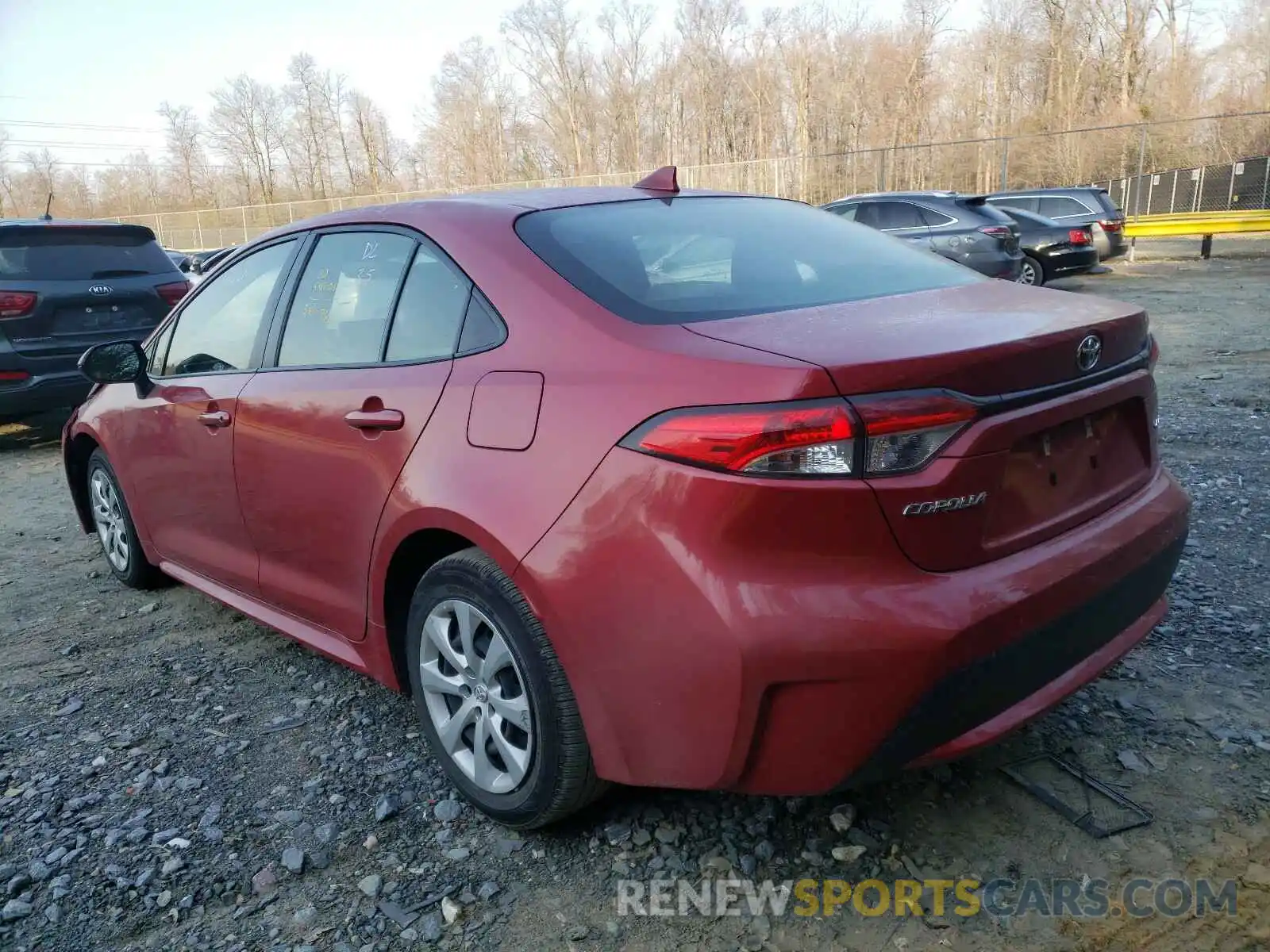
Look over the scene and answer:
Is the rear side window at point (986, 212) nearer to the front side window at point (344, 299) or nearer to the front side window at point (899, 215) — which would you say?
the front side window at point (899, 215)

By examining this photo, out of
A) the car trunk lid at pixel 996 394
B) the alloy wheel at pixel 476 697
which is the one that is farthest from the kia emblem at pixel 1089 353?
the alloy wheel at pixel 476 697

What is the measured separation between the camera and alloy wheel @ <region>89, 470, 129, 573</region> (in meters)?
4.33

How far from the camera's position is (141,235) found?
8.20 metres

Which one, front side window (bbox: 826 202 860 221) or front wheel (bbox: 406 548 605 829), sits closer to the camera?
front wheel (bbox: 406 548 605 829)

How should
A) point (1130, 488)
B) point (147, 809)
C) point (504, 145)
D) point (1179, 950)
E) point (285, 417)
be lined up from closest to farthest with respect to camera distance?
point (1179, 950) < point (1130, 488) < point (147, 809) < point (285, 417) < point (504, 145)

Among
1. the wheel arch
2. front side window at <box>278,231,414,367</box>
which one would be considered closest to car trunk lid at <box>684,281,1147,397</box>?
front side window at <box>278,231,414,367</box>

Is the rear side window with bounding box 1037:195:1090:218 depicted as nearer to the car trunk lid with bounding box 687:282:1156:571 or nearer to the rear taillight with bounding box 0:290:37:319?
the rear taillight with bounding box 0:290:37:319

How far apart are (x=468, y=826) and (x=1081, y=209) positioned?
16.6m

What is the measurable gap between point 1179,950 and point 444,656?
178 centimetres

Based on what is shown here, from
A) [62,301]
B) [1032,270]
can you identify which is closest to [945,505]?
[62,301]

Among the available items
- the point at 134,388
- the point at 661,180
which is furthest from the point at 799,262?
the point at 134,388

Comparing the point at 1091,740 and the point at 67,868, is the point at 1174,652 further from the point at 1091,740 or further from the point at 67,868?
the point at 67,868

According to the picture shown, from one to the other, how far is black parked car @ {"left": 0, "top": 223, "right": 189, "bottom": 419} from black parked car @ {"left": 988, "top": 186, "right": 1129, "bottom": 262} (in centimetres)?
1322

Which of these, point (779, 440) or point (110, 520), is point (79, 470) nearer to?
point (110, 520)
